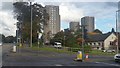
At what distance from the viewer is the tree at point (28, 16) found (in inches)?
3199

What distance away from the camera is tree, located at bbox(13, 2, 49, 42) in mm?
81250

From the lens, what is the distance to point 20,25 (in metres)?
84.4

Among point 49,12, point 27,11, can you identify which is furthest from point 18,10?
point 49,12

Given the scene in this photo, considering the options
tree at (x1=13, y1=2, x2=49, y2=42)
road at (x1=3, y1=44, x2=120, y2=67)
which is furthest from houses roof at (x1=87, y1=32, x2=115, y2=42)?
road at (x1=3, y1=44, x2=120, y2=67)

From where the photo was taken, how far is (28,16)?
81.8 metres

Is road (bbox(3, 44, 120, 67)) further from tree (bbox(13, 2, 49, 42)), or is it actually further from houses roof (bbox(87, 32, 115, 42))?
houses roof (bbox(87, 32, 115, 42))

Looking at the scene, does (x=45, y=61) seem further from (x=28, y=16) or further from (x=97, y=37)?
(x=97, y=37)

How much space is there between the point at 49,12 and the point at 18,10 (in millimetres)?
9559

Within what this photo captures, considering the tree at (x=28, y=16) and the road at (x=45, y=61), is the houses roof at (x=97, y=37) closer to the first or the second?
the tree at (x=28, y=16)

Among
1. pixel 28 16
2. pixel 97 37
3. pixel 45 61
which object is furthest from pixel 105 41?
pixel 45 61

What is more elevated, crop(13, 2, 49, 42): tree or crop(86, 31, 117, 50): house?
crop(13, 2, 49, 42): tree

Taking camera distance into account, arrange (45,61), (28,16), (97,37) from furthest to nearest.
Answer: (97,37)
(28,16)
(45,61)

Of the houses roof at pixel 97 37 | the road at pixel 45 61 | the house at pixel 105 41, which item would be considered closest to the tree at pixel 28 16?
the house at pixel 105 41

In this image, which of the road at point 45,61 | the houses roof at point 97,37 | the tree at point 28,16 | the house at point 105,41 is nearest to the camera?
the road at point 45,61
